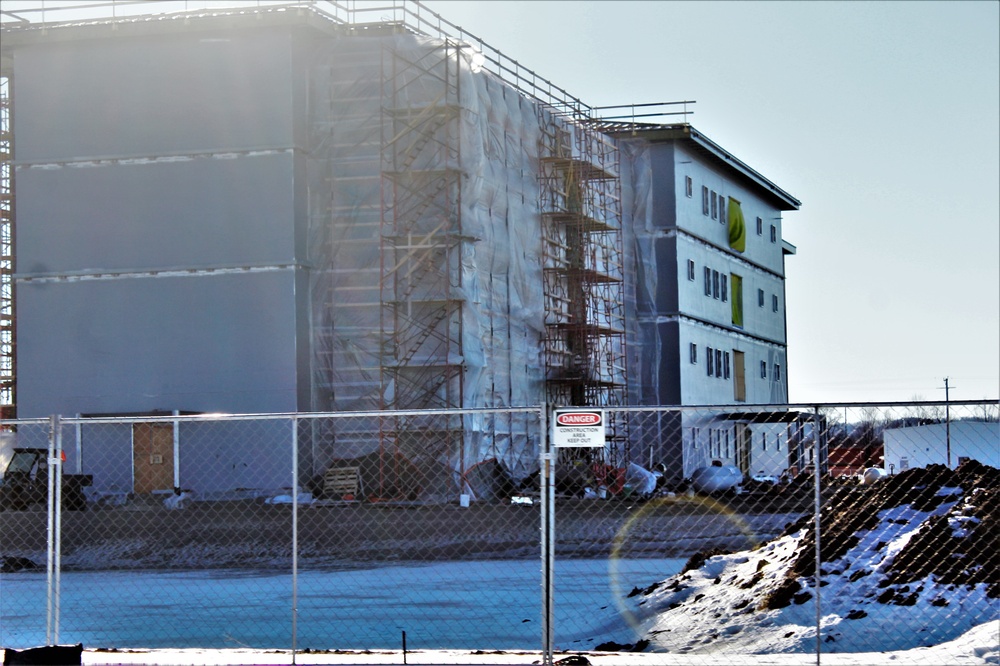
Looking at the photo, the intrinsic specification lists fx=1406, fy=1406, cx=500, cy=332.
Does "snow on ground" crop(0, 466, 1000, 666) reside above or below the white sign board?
below

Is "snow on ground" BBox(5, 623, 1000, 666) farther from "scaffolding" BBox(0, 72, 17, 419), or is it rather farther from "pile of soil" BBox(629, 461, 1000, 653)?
"scaffolding" BBox(0, 72, 17, 419)

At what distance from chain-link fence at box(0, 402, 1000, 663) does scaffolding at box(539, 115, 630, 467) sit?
206 centimetres

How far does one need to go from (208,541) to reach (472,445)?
9404 mm

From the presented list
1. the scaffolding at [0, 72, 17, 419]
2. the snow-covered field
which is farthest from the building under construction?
the snow-covered field

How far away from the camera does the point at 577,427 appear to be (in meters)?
11.6

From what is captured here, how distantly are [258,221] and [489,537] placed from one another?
12.8 m

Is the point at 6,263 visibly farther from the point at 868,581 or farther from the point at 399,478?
the point at 868,581

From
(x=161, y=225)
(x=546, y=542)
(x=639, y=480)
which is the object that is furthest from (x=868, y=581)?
(x=161, y=225)

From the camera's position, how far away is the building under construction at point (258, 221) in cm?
4162

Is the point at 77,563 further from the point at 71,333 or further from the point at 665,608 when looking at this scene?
the point at 665,608

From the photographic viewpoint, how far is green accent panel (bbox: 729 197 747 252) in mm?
65562

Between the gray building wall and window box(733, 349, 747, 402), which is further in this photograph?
window box(733, 349, 747, 402)

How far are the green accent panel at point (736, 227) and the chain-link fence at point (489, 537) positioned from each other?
984cm

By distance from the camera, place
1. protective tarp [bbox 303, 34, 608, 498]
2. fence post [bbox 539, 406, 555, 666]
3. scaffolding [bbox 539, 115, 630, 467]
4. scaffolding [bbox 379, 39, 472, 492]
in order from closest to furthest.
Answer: fence post [bbox 539, 406, 555, 666], scaffolding [bbox 379, 39, 472, 492], protective tarp [bbox 303, 34, 608, 498], scaffolding [bbox 539, 115, 630, 467]
